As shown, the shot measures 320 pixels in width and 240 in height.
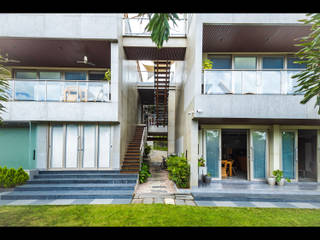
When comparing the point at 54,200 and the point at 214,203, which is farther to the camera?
the point at 54,200

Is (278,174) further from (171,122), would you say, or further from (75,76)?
(75,76)

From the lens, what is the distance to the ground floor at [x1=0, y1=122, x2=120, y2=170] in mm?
7488

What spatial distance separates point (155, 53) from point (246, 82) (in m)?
4.84

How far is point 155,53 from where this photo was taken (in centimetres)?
900

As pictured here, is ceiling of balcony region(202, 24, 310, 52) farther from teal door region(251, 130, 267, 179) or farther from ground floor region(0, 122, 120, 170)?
ground floor region(0, 122, 120, 170)

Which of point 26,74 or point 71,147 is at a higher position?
point 26,74

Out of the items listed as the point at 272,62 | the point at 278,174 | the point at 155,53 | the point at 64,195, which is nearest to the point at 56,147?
the point at 64,195

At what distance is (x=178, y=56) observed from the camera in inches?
369

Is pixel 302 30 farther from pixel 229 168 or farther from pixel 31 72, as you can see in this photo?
pixel 31 72

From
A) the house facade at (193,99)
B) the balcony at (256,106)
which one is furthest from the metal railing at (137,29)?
the balcony at (256,106)

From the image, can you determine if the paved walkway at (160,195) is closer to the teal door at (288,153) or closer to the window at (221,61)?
the teal door at (288,153)

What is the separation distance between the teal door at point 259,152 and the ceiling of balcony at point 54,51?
816cm
